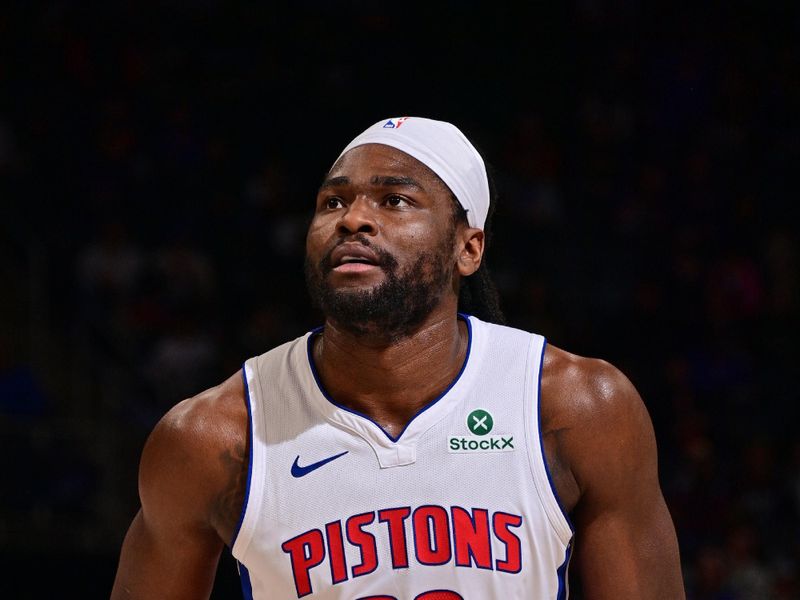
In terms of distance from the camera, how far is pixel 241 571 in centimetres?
294

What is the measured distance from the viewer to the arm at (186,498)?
2.89 metres

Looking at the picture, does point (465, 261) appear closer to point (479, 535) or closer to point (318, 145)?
point (479, 535)

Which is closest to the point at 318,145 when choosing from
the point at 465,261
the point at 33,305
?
the point at 33,305

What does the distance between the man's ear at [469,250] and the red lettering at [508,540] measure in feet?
2.15

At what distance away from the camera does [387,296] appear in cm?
284

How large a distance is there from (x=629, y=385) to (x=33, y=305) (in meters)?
5.03

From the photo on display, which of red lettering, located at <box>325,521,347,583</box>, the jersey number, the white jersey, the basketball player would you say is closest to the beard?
the basketball player

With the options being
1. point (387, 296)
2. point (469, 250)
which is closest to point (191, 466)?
point (387, 296)

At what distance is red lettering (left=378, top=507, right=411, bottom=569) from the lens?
280 centimetres

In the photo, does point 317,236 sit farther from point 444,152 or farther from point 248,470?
point 248,470

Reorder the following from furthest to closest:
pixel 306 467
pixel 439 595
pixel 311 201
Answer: pixel 311 201
pixel 306 467
pixel 439 595

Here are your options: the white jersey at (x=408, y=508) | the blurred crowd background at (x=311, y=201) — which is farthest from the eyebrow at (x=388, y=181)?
the blurred crowd background at (x=311, y=201)

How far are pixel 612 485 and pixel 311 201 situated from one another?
18.5ft

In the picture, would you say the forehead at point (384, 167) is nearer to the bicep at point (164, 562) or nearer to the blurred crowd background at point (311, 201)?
the bicep at point (164, 562)
